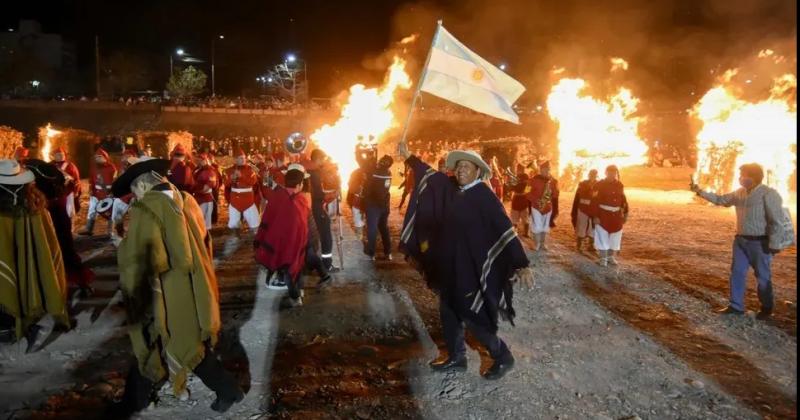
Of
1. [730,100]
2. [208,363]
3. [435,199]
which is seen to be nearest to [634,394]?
[435,199]

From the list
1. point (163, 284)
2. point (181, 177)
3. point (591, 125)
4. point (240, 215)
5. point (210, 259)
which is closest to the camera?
point (163, 284)

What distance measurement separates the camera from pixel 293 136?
10484 mm

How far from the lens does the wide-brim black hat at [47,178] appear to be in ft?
20.1

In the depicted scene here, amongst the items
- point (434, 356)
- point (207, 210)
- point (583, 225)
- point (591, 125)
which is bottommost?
point (434, 356)

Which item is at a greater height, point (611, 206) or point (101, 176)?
point (101, 176)

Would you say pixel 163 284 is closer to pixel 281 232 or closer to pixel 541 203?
pixel 281 232

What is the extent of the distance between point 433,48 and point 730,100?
2001 centimetres

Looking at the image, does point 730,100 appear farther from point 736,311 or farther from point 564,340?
point 564,340

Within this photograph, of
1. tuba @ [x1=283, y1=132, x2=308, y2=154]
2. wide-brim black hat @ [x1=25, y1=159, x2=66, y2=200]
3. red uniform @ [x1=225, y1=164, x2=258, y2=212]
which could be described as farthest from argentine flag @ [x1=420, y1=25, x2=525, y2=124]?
red uniform @ [x1=225, y1=164, x2=258, y2=212]

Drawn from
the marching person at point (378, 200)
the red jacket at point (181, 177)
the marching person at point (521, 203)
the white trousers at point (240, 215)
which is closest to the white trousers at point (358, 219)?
the white trousers at point (240, 215)

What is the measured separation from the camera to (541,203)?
952 centimetres

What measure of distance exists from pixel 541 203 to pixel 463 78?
16.1 ft

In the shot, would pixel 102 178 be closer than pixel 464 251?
No

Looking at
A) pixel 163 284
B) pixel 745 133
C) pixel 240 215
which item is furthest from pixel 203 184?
pixel 745 133
